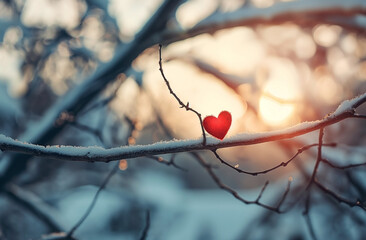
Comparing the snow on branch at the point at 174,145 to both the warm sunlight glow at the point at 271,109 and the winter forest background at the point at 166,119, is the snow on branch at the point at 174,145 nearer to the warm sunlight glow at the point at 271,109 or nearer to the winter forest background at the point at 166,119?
the winter forest background at the point at 166,119

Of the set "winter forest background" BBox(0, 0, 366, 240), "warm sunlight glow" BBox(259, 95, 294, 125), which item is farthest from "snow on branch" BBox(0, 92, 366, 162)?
"warm sunlight glow" BBox(259, 95, 294, 125)

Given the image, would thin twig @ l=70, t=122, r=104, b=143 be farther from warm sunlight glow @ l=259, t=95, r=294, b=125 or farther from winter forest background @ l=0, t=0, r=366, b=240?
warm sunlight glow @ l=259, t=95, r=294, b=125

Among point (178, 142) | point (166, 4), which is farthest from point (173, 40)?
point (178, 142)

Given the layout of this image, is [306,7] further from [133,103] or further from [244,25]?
[133,103]

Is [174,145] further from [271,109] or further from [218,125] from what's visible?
[271,109]

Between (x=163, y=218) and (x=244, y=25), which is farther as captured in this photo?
(x=163, y=218)

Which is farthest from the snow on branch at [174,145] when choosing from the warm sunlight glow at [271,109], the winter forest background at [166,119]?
the warm sunlight glow at [271,109]

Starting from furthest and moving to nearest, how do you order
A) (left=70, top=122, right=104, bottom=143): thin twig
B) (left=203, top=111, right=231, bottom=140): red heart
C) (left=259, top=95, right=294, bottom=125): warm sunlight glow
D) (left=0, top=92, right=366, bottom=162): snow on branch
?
(left=259, top=95, right=294, bottom=125): warm sunlight glow → (left=70, top=122, right=104, bottom=143): thin twig → (left=203, top=111, right=231, bottom=140): red heart → (left=0, top=92, right=366, bottom=162): snow on branch
